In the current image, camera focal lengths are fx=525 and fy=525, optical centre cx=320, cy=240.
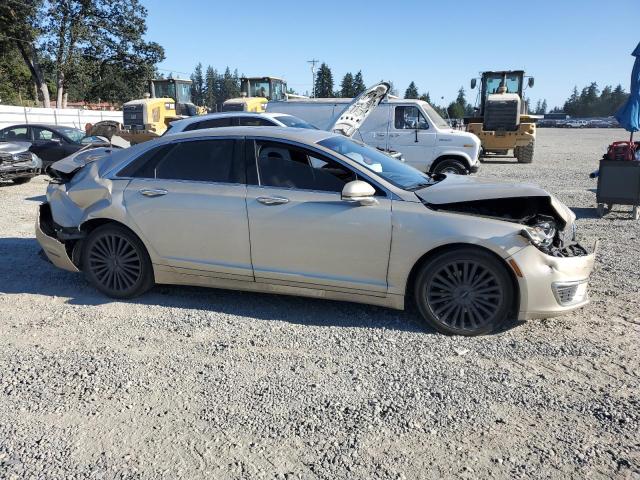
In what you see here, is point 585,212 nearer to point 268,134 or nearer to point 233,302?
point 268,134

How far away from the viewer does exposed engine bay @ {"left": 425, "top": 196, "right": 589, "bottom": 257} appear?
4.08 meters

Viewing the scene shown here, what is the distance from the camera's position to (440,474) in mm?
2584

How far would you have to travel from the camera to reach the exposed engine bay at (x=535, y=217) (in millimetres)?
4082

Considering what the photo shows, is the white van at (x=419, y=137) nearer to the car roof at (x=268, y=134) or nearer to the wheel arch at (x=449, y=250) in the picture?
the car roof at (x=268, y=134)

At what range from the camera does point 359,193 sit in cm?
411

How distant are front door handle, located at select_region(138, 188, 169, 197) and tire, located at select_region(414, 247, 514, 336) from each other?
7.95 feet

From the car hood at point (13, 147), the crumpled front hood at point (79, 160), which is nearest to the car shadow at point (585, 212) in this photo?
the crumpled front hood at point (79, 160)

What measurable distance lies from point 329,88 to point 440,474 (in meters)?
97.8

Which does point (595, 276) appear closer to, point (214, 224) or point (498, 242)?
point (498, 242)

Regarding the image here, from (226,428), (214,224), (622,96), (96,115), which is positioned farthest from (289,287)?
(622,96)

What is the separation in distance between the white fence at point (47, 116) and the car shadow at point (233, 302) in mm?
26251

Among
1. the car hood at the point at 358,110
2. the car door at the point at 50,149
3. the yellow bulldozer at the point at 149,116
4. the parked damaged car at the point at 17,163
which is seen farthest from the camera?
the yellow bulldozer at the point at 149,116

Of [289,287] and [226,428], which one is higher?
[289,287]

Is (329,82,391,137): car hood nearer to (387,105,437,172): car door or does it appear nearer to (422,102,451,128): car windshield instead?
(387,105,437,172): car door
